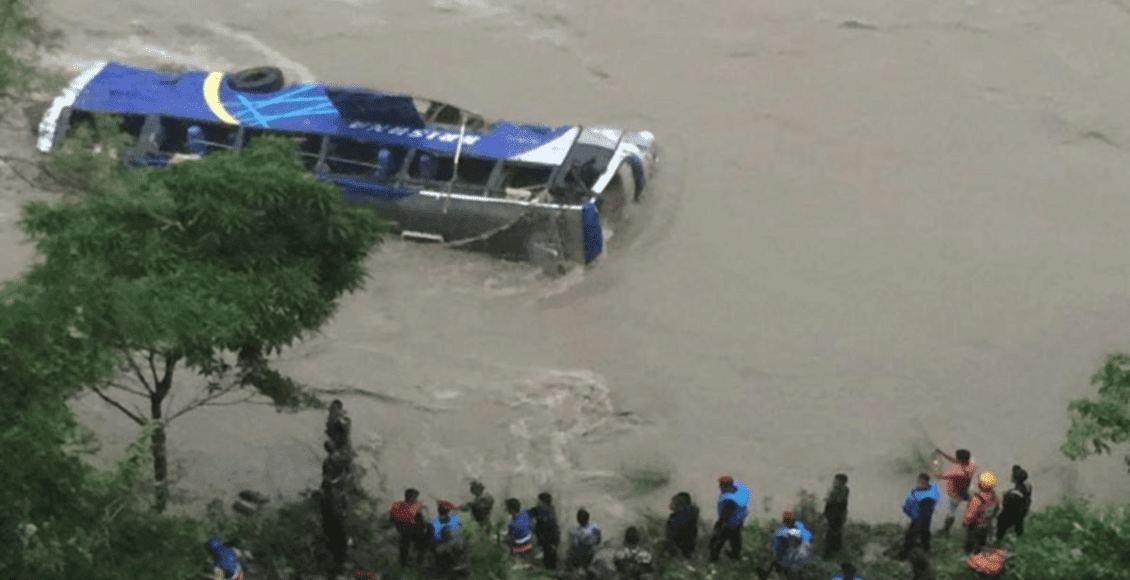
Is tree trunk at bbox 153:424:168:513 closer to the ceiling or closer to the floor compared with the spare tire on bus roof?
closer to the floor

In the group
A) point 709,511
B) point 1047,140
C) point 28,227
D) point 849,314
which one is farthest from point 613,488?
point 1047,140

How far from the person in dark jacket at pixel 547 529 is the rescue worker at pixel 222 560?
9.80ft

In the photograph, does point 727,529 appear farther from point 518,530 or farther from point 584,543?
point 518,530

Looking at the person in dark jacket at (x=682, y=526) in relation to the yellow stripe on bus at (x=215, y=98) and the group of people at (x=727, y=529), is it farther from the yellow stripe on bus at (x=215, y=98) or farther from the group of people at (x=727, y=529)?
the yellow stripe on bus at (x=215, y=98)

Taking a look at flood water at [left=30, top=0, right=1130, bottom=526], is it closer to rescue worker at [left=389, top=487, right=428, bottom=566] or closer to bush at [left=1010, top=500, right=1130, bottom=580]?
rescue worker at [left=389, top=487, right=428, bottom=566]

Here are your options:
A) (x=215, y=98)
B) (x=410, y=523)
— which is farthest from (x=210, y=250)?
(x=215, y=98)

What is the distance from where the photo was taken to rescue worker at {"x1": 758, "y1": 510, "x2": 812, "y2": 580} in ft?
57.5

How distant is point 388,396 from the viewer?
2219 cm

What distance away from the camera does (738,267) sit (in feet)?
81.6

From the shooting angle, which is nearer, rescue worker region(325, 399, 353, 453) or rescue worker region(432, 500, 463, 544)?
rescue worker region(432, 500, 463, 544)

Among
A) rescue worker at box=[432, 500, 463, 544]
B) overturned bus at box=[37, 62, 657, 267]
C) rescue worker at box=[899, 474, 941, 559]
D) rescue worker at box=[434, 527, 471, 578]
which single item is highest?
overturned bus at box=[37, 62, 657, 267]

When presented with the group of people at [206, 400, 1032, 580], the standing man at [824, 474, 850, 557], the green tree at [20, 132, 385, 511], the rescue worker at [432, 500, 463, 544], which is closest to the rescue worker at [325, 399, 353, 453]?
the group of people at [206, 400, 1032, 580]

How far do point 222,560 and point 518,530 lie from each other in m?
3.00

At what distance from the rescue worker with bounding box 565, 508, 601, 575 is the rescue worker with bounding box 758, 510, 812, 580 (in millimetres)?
1639
